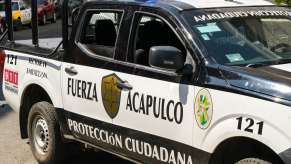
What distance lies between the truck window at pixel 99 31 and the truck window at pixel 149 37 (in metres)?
0.31

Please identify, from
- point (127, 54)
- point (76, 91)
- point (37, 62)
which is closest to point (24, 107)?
point (37, 62)

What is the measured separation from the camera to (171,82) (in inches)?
177

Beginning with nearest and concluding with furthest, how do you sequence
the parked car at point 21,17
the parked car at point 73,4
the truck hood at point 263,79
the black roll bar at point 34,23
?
the truck hood at point 263,79
the parked car at point 73,4
the black roll bar at point 34,23
the parked car at point 21,17

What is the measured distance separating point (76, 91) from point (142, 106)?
1.05 metres

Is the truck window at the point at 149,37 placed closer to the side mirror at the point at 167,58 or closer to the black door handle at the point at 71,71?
the side mirror at the point at 167,58

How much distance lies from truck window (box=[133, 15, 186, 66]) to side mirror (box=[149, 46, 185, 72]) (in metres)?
0.41

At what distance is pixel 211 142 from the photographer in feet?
13.8

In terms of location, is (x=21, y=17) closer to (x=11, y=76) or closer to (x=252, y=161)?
(x=11, y=76)

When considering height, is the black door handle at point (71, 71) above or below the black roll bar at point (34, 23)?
below

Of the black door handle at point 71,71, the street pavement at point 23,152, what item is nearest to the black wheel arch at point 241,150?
the black door handle at point 71,71

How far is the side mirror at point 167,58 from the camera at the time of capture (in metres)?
4.36

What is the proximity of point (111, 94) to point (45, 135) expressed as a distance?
5.06ft

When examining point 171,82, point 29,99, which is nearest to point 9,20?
point 29,99

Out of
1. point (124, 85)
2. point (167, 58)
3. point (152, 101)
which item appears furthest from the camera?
point (124, 85)
